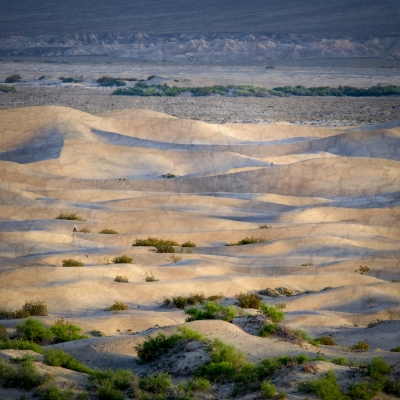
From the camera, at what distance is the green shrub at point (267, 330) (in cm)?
880

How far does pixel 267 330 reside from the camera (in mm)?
8852

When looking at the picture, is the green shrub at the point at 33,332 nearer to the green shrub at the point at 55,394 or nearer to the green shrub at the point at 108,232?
the green shrub at the point at 55,394

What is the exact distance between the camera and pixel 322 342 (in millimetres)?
9555

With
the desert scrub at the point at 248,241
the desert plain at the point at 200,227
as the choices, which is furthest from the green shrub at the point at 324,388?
the desert scrub at the point at 248,241

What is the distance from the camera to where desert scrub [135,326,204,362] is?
26.5ft

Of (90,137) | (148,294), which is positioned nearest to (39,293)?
(148,294)

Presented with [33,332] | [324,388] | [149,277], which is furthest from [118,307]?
[324,388]

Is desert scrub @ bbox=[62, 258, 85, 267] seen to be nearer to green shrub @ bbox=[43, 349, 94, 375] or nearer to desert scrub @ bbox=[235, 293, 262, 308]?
desert scrub @ bbox=[235, 293, 262, 308]

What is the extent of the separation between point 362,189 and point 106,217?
884 centimetres

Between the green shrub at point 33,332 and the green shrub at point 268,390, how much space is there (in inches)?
127

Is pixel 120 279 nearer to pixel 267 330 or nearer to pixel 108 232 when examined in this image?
pixel 267 330

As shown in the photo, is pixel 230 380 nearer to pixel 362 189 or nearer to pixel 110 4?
pixel 362 189

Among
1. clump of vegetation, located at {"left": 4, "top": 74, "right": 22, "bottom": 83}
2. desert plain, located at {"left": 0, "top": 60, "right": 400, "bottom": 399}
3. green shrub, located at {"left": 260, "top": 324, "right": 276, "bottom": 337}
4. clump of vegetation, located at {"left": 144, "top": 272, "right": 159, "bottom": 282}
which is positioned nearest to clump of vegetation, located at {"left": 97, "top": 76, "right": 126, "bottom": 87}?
clump of vegetation, located at {"left": 4, "top": 74, "right": 22, "bottom": 83}

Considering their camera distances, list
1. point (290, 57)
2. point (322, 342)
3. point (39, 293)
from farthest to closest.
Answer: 1. point (290, 57)
2. point (39, 293)
3. point (322, 342)
